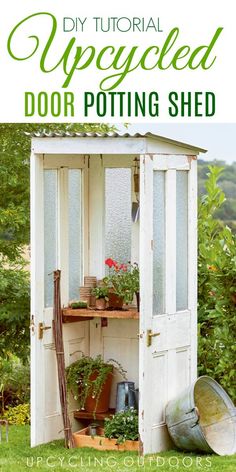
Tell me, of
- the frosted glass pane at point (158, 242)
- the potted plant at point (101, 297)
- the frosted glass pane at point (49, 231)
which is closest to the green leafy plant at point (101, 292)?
the potted plant at point (101, 297)

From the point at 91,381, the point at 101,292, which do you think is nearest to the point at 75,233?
the point at 101,292

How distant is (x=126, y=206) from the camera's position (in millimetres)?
9859

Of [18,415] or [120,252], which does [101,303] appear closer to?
[120,252]

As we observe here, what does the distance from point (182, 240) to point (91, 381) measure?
1.48 metres

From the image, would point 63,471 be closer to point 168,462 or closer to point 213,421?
point 168,462

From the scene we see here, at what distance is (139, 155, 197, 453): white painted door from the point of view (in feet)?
29.0

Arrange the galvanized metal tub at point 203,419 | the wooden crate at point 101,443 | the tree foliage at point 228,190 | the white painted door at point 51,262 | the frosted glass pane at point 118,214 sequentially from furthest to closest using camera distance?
the tree foliage at point 228,190 < the frosted glass pane at point 118,214 < the white painted door at point 51,262 < the wooden crate at point 101,443 < the galvanized metal tub at point 203,419

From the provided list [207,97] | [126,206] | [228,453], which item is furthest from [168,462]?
[207,97]

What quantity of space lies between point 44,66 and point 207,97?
170cm

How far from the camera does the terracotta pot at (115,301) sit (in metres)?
9.59

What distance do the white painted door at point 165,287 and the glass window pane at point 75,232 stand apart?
3.27ft

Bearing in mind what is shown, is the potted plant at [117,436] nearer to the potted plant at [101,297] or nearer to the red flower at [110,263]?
the potted plant at [101,297]

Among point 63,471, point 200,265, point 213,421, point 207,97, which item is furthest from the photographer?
point 207,97

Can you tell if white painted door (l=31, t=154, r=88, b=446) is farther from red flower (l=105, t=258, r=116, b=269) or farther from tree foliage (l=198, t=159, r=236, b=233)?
tree foliage (l=198, t=159, r=236, b=233)
